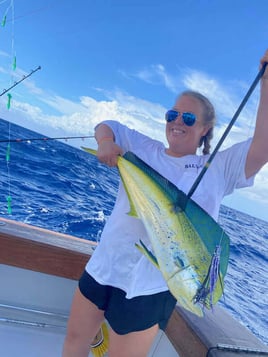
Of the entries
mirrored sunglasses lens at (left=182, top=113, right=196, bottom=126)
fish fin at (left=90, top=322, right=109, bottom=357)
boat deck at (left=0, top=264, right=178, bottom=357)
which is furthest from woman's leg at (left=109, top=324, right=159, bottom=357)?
mirrored sunglasses lens at (left=182, top=113, right=196, bottom=126)

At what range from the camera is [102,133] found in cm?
131

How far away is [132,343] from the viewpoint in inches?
46.8

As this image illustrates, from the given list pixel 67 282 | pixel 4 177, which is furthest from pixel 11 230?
pixel 4 177

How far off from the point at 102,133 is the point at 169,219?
499 mm

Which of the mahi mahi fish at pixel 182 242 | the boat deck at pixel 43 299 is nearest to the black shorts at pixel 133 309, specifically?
the mahi mahi fish at pixel 182 242

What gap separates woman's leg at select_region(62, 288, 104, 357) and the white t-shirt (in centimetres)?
15

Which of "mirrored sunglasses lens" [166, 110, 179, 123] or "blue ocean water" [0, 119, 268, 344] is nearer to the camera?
"mirrored sunglasses lens" [166, 110, 179, 123]

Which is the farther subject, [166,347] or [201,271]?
[166,347]

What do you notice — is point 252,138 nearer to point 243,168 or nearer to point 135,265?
point 243,168

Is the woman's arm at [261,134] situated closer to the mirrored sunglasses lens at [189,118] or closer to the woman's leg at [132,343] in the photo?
the mirrored sunglasses lens at [189,118]

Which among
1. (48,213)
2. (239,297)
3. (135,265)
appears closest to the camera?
(135,265)

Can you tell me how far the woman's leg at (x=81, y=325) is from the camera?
134 cm

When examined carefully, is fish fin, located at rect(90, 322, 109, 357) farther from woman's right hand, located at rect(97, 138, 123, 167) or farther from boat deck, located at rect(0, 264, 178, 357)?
woman's right hand, located at rect(97, 138, 123, 167)

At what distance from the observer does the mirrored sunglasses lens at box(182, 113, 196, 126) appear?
124 centimetres
